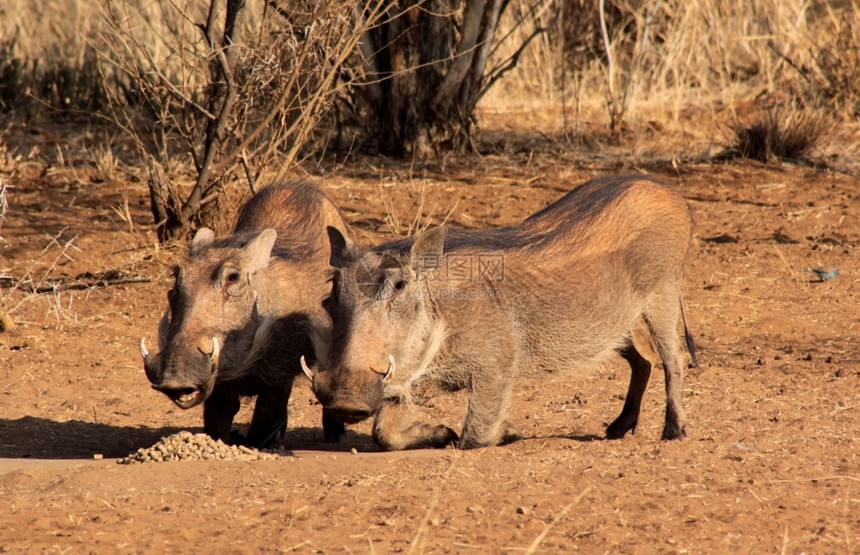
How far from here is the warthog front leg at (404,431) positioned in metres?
4.13

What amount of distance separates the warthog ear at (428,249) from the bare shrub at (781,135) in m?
5.44

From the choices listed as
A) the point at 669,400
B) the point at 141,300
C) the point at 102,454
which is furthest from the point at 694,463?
the point at 141,300

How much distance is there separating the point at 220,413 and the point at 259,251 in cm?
71

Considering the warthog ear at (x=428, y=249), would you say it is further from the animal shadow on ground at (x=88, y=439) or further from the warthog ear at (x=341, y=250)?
the animal shadow on ground at (x=88, y=439)

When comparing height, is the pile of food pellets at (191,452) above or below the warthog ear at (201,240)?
below

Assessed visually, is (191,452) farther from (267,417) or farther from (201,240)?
(201,240)

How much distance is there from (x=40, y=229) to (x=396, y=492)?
500cm

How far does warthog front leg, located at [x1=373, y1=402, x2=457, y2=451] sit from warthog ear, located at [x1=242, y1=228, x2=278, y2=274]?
764 mm

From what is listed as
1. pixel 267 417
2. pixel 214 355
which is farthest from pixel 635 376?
pixel 214 355

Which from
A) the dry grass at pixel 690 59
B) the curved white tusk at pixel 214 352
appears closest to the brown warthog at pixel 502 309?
the curved white tusk at pixel 214 352

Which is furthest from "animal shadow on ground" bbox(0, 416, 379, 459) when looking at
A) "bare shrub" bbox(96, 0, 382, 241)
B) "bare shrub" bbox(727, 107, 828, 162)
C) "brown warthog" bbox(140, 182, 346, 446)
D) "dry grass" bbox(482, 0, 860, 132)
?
"dry grass" bbox(482, 0, 860, 132)

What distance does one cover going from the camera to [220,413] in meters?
4.41

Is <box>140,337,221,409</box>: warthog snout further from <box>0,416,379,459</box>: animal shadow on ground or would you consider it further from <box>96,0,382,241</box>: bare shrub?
<box>96,0,382,241</box>: bare shrub

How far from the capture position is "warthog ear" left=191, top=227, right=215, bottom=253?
4.27 metres
